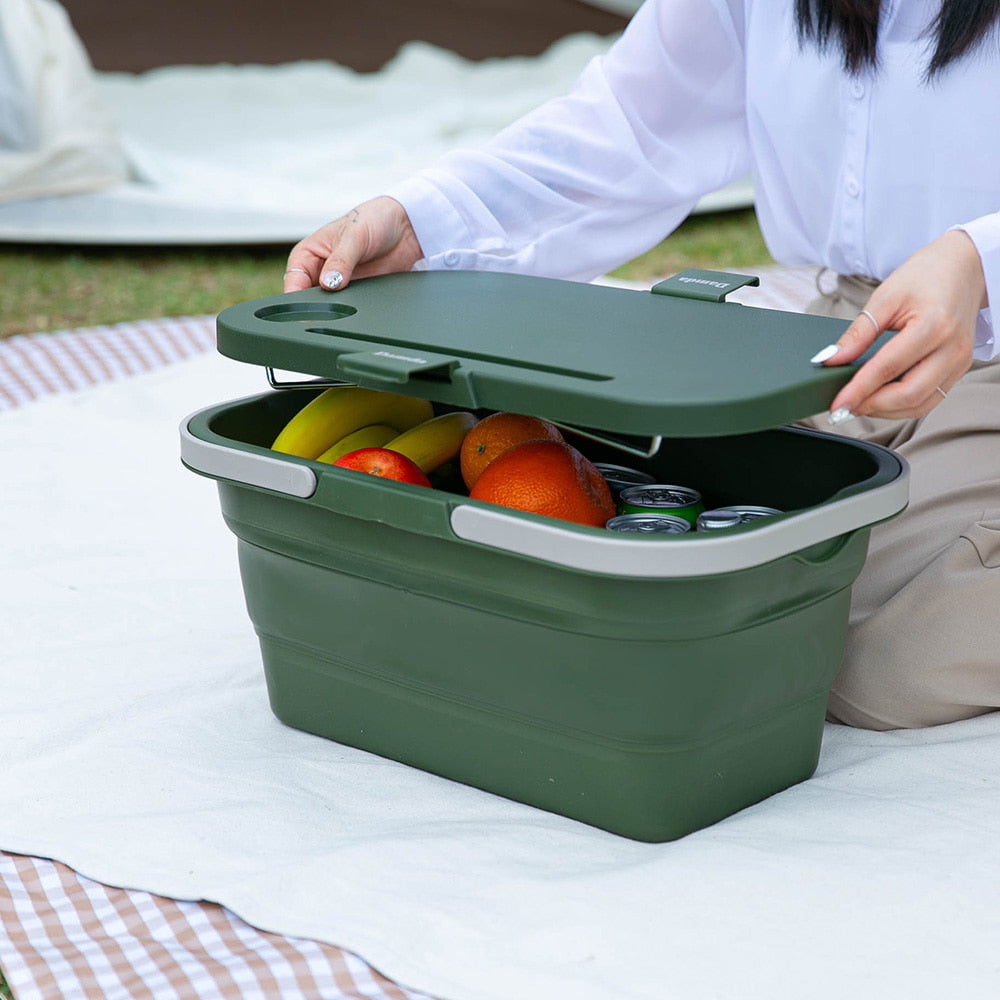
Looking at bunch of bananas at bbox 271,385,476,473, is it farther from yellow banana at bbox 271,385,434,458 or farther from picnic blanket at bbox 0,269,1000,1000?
picnic blanket at bbox 0,269,1000,1000

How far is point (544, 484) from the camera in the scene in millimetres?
961

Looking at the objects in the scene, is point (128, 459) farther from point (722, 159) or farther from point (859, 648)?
point (859, 648)

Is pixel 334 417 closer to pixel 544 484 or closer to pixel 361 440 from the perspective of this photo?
pixel 361 440

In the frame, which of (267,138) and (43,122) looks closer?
(43,122)

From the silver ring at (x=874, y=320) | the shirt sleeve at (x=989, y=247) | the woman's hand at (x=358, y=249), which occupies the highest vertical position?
the shirt sleeve at (x=989, y=247)

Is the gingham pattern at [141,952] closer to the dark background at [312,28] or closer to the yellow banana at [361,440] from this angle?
the yellow banana at [361,440]

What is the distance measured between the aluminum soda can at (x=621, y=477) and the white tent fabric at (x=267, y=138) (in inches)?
95.4

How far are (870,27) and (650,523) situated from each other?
0.50 metres

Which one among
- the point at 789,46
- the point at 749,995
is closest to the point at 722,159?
the point at 789,46

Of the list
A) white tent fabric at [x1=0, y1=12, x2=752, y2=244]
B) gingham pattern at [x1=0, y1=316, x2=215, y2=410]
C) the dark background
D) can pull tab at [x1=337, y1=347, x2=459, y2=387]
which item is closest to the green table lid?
can pull tab at [x1=337, y1=347, x2=459, y2=387]

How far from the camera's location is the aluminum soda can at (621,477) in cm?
111

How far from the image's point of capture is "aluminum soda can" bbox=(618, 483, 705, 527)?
3.26 feet

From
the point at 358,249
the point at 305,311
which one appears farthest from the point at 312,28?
the point at 305,311

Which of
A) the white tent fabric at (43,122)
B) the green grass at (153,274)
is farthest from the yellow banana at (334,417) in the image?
the white tent fabric at (43,122)
